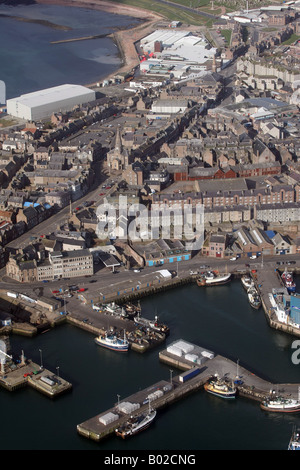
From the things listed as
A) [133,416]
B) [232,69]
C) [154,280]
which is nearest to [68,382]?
[133,416]

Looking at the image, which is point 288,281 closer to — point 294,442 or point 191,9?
point 294,442

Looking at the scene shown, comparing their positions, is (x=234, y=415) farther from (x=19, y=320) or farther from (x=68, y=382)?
(x=19, y=320)

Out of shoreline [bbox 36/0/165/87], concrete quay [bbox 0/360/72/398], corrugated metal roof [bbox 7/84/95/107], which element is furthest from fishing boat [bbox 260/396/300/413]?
shoreline [bbox 36/0/165/87]

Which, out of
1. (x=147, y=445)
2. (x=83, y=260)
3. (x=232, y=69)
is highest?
(x=232, y=69)

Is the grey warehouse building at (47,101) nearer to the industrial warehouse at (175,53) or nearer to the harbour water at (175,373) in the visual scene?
the industrial warehouse at (175,53)

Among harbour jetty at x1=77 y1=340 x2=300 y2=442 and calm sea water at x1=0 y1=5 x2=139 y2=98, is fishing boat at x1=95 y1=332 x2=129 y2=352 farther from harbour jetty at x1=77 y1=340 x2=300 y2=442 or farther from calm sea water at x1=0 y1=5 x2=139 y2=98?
calm sea water at x1=0 y1=5 x2=139 y2=98

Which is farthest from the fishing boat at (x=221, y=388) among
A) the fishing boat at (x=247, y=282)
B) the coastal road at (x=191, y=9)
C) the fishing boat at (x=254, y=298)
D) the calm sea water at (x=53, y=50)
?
the coastal road at (x=191, y=9)

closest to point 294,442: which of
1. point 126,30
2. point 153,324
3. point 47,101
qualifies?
point 153,324
